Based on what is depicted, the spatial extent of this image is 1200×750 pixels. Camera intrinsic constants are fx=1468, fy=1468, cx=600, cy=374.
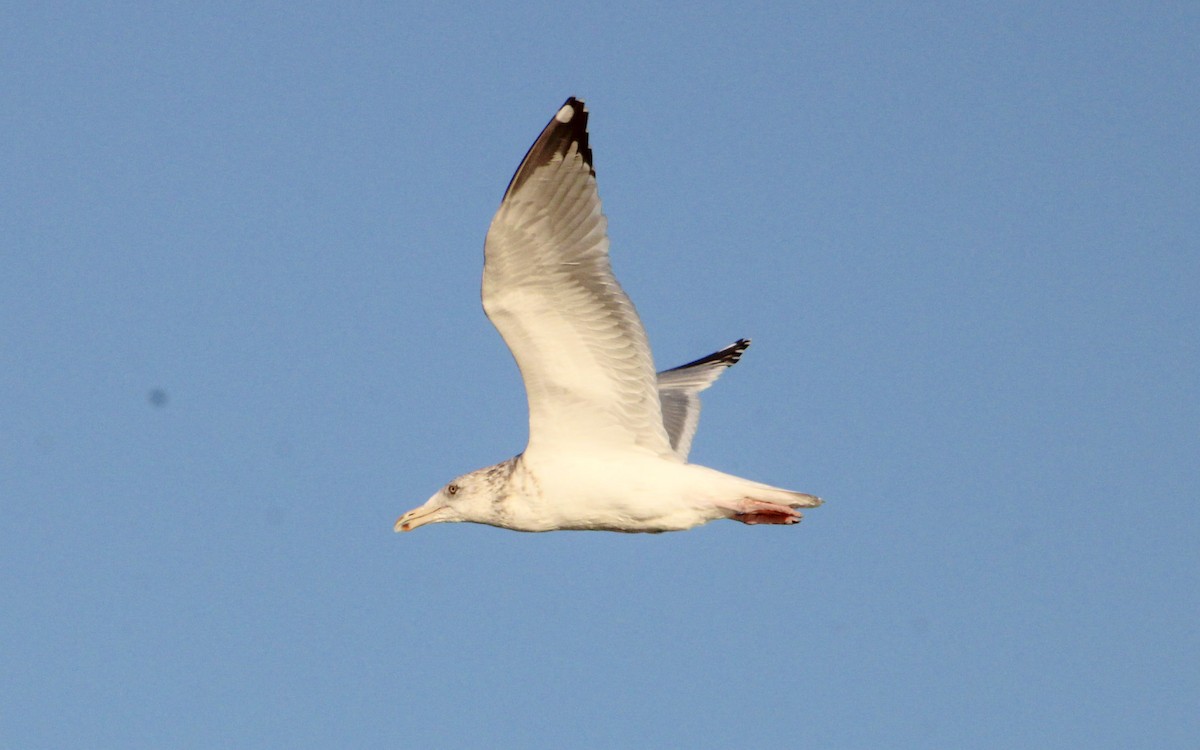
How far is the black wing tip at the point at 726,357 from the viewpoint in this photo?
13.7 metres

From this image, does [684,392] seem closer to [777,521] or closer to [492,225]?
[777,521]

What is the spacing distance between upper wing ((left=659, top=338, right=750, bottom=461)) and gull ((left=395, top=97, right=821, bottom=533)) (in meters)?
1.59

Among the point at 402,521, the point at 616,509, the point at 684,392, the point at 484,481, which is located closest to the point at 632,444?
the point at 616,509

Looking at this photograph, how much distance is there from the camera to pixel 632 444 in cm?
1036

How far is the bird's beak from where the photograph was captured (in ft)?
35.8

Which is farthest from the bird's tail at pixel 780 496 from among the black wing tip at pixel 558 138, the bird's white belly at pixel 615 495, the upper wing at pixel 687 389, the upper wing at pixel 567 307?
Answer: the black wing tip at pixel 558 138

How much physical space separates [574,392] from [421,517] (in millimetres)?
1778

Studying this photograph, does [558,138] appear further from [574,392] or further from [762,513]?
[762,513]

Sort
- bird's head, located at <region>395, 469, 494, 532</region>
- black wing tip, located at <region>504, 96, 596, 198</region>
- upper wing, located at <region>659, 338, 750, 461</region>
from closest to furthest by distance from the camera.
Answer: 1. black wing tip, located at <region>504, 96, 596, 198</region>
2. bird's head, located at <region>395, 469, 494, 532</region>
3. upper wing, located at <region>659, 338, 750, 461</region>

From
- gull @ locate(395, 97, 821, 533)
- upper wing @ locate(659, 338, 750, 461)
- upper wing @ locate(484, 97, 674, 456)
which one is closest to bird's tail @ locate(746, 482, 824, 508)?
gull @ locate(395, 97, 821, 533)

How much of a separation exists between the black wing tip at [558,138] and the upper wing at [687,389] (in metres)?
3.52

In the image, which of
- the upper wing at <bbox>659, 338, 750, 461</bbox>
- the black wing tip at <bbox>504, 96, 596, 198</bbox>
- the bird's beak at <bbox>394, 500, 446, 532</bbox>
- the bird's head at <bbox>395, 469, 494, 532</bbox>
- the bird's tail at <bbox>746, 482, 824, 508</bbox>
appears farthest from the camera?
the upper wing at <bbox>659, 338, 750, 461</bbox>

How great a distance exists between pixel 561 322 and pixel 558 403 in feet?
2.54

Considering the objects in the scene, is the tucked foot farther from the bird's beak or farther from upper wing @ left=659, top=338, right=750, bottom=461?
the bird's beak
